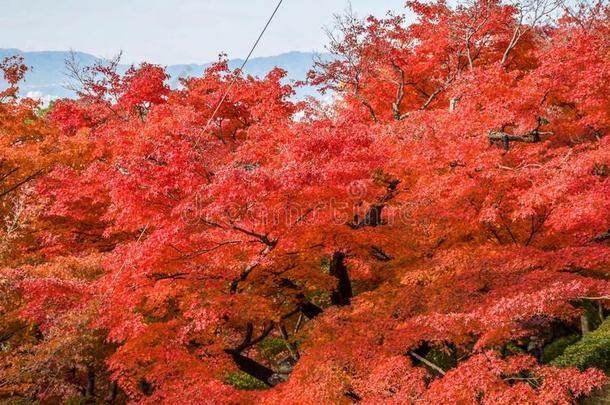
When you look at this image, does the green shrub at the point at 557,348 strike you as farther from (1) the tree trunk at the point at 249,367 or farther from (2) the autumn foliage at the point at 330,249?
(1) the tree trunk at the point at 249,367

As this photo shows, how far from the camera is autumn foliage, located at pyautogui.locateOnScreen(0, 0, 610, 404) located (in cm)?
841

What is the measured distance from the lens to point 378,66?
17312mm

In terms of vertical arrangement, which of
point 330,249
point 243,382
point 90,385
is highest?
point 330,249

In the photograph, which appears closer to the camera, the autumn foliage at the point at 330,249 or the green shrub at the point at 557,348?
the autumn foliage at the point at 330,249

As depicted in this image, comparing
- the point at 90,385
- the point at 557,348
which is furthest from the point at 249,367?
the point at 557,348

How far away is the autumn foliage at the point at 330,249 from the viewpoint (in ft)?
27.6

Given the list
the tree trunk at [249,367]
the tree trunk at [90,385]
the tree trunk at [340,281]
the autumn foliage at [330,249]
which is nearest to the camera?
the autumn foliage at [330,249]

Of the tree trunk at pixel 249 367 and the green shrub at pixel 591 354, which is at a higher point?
the green shrub at pixel 591 354

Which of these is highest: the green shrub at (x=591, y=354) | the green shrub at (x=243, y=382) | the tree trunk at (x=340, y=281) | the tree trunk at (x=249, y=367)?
the tree trunk at (x=340, y=281)

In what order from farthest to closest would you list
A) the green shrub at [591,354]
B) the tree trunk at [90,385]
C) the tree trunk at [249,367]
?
1. the tree trunk at [90,385]
2. the green shrub at [591,354]
3. the tree trunk at [249,367]

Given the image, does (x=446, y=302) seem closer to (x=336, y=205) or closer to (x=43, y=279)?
(x=336, y=205)

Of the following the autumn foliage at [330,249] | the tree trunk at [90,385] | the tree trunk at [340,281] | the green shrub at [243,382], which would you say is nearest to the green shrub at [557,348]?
the autumn foliage at [330,249]

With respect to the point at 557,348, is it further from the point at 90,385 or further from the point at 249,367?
the point at 90,385

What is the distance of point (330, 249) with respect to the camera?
10.5 meters
